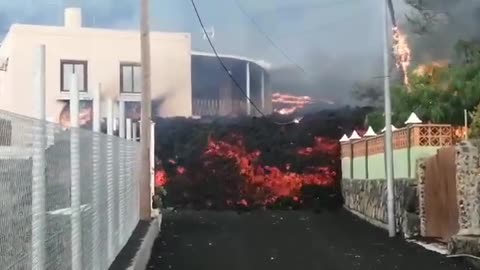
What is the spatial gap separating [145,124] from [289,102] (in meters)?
16.4

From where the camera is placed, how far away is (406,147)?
1816 cm

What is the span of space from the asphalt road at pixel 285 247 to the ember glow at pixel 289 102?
10787 millimetres

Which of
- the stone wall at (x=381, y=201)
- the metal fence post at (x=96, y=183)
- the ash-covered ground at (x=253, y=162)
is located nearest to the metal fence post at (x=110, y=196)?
the metal fence post at (x=96, y=183)

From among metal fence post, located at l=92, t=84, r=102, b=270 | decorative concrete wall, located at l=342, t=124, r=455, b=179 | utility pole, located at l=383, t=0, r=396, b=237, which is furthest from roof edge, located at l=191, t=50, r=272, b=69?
metal fence post, located at l=92, t=84, r=102, b=270

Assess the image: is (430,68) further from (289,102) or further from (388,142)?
(289,102)

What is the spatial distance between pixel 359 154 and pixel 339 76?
30.8ft

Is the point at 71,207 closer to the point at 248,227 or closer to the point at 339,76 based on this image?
the point at 248,227

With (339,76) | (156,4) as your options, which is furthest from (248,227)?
(156,4)

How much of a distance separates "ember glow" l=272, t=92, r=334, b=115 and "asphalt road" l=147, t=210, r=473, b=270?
1079 cm

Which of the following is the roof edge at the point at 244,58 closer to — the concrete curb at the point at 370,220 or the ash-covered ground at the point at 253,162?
the ash-covered ground at the point at 253,162

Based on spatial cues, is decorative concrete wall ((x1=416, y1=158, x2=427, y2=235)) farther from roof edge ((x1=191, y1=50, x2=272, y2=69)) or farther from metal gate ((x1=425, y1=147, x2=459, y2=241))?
roof edge ((x1=191, y1=50, x2=272, y2=69))

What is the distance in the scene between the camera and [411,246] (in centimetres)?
1516

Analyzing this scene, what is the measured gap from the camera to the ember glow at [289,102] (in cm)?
3369

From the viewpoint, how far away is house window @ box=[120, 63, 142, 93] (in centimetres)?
3325
